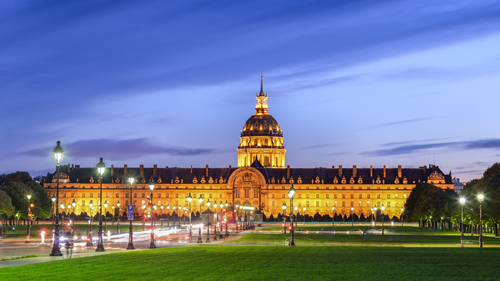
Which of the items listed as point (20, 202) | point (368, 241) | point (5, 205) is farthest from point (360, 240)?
point (20, 202)

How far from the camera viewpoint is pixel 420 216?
12344 cm

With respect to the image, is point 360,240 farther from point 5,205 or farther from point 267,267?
Answer: point 5,205

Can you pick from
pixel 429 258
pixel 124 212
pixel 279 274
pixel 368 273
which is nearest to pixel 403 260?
pixel 429 258

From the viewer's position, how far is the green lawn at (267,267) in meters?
24.6

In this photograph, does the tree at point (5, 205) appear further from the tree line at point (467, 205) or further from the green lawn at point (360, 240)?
the tree line at point (467, 205)

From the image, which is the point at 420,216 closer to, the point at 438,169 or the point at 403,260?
the point at 438,169

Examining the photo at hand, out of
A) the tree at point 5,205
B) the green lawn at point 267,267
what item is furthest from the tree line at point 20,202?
the green lawn at point 267,267

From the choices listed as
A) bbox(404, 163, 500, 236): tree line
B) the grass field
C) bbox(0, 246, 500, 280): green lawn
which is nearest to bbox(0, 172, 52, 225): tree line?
the grass field

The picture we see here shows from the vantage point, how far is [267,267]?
28531mm

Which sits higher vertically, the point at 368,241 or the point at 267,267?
the point at 267,267

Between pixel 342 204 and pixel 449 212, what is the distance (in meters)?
99.4

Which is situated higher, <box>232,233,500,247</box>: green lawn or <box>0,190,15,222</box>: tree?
<box>0,190,15,222</box>: tree

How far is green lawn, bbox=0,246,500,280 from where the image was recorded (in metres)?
24.6

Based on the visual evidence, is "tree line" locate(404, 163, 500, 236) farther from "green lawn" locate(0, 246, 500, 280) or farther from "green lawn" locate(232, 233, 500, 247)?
"green lawn" locate(0, 246, 500, 280)
